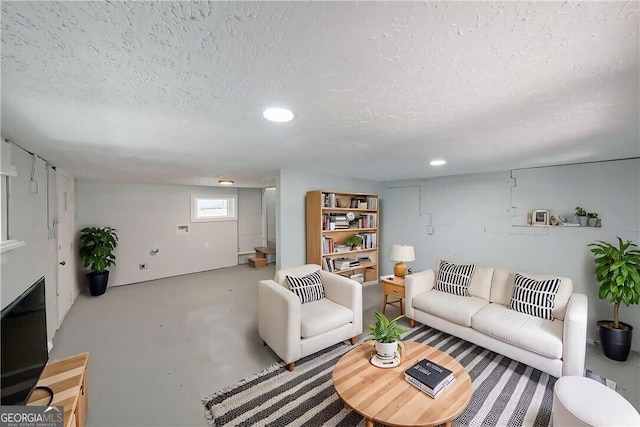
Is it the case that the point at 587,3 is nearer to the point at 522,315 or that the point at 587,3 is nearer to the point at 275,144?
the point at 275,144

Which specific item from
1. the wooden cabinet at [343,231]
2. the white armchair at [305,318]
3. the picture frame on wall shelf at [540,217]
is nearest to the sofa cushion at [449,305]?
the white armchair at [305,318]

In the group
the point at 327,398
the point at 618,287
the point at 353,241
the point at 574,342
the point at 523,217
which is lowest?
the point at 327,398

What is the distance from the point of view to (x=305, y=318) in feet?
8.03

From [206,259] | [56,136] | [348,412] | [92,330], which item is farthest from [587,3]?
[206,259]

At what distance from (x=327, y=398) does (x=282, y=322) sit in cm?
68

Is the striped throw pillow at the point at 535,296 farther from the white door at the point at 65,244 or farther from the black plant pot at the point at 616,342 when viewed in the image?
the white door at the point at 65,244

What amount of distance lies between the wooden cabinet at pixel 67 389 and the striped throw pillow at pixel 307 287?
1.68 meters

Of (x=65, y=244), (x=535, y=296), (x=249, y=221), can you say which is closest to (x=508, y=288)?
(x=535, y=296)

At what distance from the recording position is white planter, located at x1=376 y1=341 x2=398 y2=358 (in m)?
1.90

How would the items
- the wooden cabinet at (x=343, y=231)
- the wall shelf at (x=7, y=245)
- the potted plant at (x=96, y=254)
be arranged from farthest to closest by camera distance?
the potted plant at (x=96, y=254), the wooden cabinet at (x=343, y=231), the wall shelf at (x=7, y=245)

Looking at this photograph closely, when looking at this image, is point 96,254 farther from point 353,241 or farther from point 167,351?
point 353,241

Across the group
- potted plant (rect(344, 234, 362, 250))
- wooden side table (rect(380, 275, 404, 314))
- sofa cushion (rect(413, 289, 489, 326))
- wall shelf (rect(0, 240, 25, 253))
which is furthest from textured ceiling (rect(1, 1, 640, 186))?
potted plant (rect(344, 234, 362, 250))

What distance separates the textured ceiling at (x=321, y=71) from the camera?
719mm

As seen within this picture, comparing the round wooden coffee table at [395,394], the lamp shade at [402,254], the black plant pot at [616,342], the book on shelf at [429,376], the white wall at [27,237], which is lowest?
the black plant pot at [616,342]
